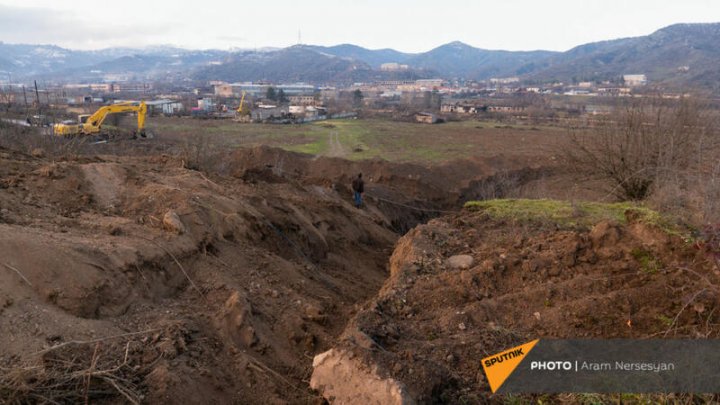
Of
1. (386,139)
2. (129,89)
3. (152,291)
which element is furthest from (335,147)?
(129,89)

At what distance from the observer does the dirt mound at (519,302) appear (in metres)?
4.82

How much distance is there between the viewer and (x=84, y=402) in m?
4.18

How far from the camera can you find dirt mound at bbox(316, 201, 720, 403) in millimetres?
4816

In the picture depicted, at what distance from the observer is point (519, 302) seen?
20.1ft

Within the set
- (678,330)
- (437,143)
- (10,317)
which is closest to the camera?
(10,317)

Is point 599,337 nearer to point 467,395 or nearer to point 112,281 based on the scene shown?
point 467,395

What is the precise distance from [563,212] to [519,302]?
5.00 metres

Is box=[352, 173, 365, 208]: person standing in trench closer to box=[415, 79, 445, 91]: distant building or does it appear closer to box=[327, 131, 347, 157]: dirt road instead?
box=[327, 131, 347, 157]: dirt road

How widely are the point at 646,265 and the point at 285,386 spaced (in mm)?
4759

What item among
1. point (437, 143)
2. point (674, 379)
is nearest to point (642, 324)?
point (674, 379)

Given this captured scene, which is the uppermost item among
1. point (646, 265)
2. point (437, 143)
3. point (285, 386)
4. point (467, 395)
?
point (646, 265)

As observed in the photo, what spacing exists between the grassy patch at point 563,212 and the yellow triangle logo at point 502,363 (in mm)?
4853

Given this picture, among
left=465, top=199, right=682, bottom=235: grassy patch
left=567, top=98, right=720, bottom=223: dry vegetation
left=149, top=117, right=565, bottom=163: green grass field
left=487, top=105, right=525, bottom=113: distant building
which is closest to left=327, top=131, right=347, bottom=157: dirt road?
left=149, top=117, right=565, bottom=163: green grass field

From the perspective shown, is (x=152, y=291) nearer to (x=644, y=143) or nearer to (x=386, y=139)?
(x=644, y=143)
